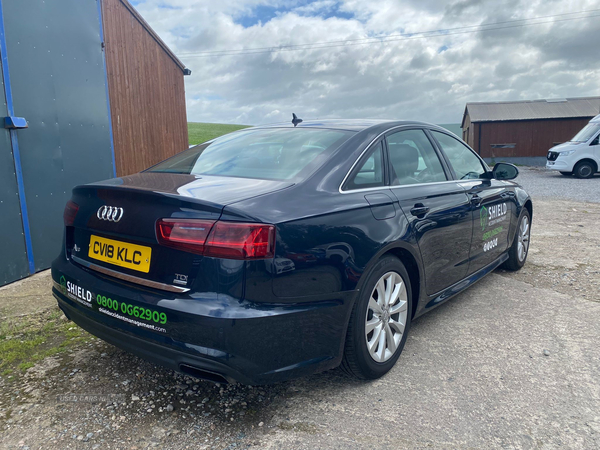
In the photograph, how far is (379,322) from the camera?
2.80 m

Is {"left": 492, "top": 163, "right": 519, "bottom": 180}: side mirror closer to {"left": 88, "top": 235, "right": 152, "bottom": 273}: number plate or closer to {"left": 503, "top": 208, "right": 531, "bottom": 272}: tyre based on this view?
{"left": 503, "top": 208, "right": 531, "bottom": 272}: tyre

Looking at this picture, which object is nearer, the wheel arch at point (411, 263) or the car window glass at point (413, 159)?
the wheel arch at point (411, 263)

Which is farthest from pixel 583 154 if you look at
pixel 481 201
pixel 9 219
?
pixel 9 219

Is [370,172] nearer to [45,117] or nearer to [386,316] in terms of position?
[386,316]

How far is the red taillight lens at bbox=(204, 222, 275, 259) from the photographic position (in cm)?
209

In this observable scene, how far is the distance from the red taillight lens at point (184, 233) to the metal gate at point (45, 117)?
3.59m

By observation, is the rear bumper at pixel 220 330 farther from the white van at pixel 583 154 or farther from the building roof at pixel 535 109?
the building roof at pixel 535 109

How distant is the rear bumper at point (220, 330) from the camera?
2.10 metres

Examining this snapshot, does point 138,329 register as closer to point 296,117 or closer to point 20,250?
point 296,117

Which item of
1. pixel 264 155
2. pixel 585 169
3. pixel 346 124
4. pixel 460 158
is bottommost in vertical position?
pixel 585 169

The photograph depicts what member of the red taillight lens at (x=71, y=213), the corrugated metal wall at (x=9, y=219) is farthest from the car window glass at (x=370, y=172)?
the corrugated metal wall at (x=9, y=219)

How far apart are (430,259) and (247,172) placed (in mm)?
1384

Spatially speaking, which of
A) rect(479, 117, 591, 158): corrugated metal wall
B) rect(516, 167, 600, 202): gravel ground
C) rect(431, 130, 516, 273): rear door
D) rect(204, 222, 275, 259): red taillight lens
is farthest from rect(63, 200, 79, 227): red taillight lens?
rect(479, 117, 591, 158): corrugated metal wall

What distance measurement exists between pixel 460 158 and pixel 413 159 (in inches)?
36.5
